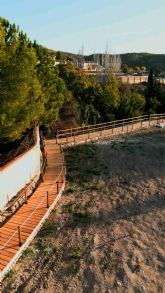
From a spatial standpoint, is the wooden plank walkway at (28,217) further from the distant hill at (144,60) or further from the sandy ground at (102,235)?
the distant hill at (144,60)

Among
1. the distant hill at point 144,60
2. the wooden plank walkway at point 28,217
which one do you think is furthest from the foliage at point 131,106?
the distant hill at point 144,60

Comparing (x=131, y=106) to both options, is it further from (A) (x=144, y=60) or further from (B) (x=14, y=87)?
(A) (x=144, y=60)

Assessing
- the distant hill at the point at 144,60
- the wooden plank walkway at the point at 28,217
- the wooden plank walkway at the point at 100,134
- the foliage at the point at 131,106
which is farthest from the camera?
the distant hill at the point at 144,60

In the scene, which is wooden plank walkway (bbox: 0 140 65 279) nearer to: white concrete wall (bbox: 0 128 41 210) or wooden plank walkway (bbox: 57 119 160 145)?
white concrete wall (bbox: 0 128 41 210)

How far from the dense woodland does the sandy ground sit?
5.56 meters

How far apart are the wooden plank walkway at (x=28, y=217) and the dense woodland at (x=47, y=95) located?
11.5ft

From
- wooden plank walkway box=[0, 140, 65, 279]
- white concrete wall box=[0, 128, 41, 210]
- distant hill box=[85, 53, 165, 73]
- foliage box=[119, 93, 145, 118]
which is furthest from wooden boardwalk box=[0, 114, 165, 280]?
distant hill box=[85, 53, 165, 73]

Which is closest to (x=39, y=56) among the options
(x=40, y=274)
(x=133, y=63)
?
(x=40, y=274)

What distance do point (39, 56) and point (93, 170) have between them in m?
11.3

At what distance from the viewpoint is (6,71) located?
16422mm

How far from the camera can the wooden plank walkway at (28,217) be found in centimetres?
1159

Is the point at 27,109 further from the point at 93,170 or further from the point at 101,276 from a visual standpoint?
the point at 101,276

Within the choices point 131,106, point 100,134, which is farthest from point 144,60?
point 100,134

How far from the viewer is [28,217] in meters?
13.2
